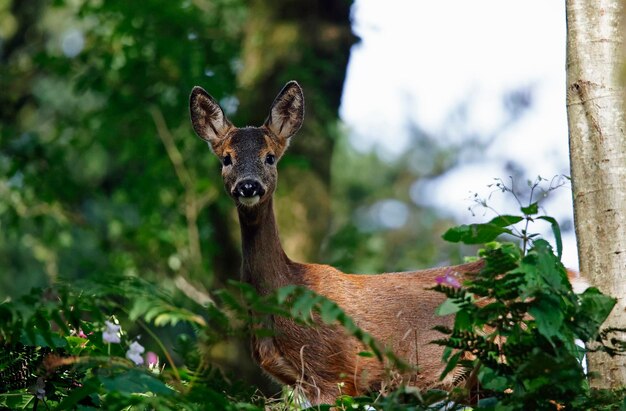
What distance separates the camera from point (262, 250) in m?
7.39

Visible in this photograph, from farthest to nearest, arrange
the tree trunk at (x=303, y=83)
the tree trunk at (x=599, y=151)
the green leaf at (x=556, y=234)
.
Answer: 1. the tree trunk at (x=303, y=83)
2. the tree trunk at (x=599, y=151)
3. the green leaf at (x=556, y=234)

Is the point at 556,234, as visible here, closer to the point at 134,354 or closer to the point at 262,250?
the point at 134,354

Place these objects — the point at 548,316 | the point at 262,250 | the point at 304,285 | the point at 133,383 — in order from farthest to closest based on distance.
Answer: the point at 262,250
the point at 304,285
the point at 548,316
the point at 133,383

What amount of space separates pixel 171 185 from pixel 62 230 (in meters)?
2.34

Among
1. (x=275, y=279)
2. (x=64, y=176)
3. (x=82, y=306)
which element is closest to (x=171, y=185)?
(x=64, y=176)

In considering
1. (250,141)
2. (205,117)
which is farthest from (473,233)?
(205,117)

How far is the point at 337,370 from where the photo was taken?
686cm

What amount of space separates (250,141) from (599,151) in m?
3.44

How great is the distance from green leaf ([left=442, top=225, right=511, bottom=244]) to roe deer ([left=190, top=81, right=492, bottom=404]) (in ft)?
6.69

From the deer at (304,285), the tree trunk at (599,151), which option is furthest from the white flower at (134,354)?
the deer at (304,285)

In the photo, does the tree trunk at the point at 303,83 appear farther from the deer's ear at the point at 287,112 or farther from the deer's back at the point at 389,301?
the deer's back at the point at 389,301

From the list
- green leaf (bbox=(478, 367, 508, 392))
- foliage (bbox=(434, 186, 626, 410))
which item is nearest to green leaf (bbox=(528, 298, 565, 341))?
foliage (bbox=(434, 186, 626, 410))

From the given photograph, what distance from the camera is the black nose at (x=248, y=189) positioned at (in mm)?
7273

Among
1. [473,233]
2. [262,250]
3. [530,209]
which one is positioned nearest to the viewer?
[530,209]
